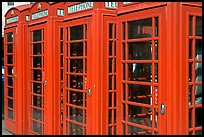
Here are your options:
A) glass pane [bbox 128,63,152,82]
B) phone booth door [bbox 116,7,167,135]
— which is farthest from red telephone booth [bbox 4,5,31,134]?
glass pane [bbox 128,63,152,82]

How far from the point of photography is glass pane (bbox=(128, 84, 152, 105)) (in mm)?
3934

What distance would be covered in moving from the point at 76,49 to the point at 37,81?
144 centimetres

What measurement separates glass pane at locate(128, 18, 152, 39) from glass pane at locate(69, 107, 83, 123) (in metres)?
1.52

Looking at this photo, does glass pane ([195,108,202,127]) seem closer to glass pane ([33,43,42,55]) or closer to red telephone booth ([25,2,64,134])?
red telephone booth ([25,2,64,134])

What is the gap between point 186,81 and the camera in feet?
11.4

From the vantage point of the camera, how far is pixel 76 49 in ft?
16.3

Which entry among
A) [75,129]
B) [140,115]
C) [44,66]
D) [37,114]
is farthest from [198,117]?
[37,114]

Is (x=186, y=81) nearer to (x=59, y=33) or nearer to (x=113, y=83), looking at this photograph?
(x=113, y=83)

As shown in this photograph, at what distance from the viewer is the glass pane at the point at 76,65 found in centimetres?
491

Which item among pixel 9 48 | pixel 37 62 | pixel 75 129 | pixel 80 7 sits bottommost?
pixel 75 129

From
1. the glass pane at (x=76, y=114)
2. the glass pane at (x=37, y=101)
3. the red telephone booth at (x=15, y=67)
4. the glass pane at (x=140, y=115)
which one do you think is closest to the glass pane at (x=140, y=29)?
the glass pane at (x=140, y=115)

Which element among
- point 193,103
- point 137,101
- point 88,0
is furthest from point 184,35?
point 88,0

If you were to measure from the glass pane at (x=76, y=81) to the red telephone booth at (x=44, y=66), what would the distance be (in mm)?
560

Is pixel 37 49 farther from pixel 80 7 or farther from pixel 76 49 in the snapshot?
pixel 80 7
